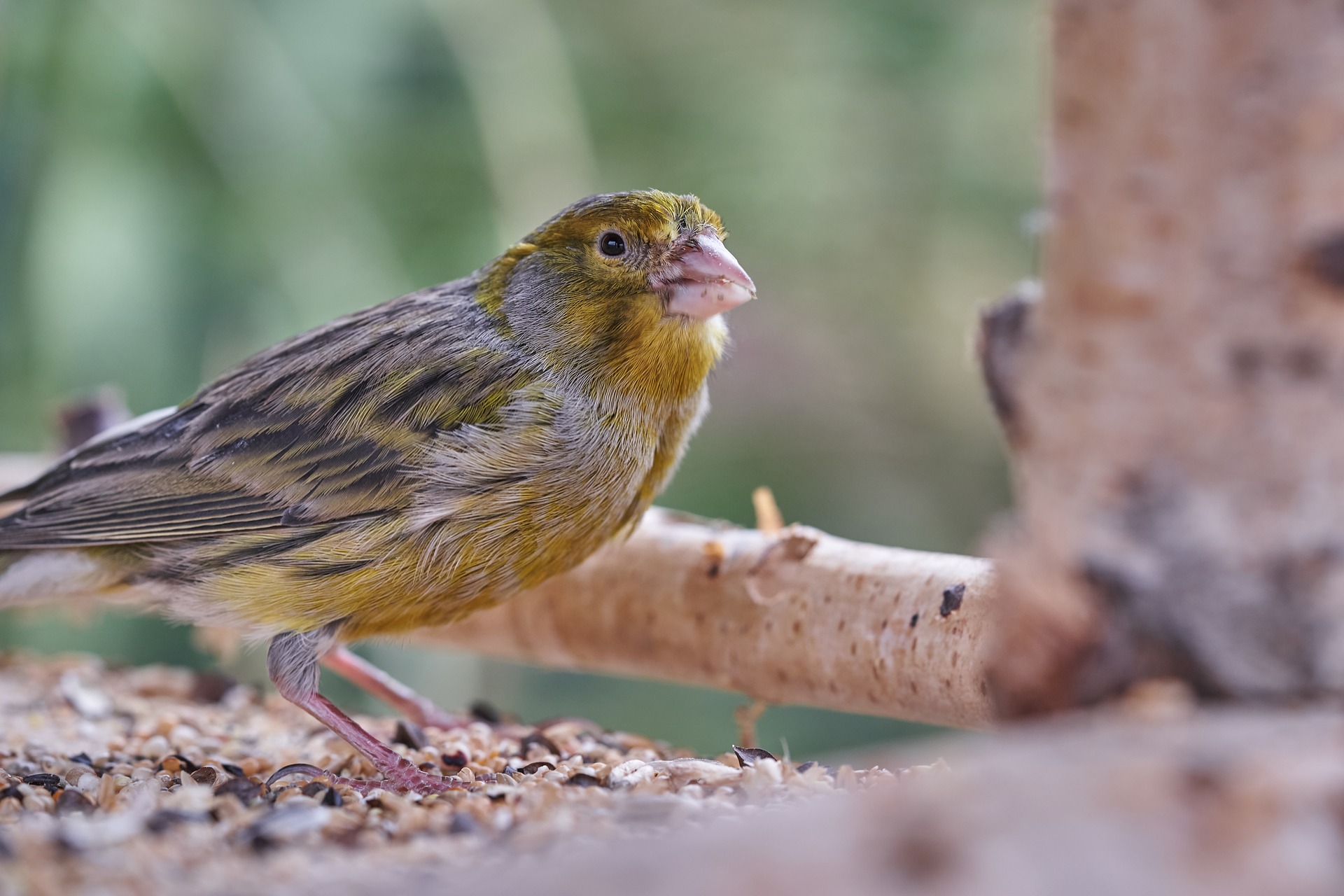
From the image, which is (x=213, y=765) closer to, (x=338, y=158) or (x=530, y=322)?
(x=530, y=322)

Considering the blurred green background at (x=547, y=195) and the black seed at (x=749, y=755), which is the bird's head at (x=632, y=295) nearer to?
the blurred green background at (x=547, y=195)

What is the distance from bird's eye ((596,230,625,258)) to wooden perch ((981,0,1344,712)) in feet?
5.44

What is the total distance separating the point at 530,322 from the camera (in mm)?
2963

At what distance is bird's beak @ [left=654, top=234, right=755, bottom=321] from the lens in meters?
2.82

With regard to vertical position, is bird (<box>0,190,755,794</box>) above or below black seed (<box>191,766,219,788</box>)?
above

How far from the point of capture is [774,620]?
9.09 ft

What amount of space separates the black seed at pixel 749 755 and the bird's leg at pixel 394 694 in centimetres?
110

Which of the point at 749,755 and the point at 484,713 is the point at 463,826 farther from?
the point at 484,713

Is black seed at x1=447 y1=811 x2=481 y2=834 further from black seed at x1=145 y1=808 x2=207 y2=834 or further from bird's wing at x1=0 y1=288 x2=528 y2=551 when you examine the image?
bird's wing at x1=0 y1=288 x2=528 y2=551

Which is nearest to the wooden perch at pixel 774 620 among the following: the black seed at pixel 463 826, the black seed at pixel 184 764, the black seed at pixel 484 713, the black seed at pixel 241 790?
the black seed at pixel 484 713

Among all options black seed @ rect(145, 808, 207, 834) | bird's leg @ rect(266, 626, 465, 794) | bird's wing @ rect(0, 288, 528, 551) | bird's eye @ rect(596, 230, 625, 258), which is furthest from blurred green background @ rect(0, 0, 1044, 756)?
black seed @ rect(145, 808, 207, 834)

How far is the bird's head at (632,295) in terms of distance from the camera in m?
2.85

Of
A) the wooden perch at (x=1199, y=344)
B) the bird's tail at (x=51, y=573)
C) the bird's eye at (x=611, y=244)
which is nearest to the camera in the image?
the wooden perch at (x=1199, y=344)

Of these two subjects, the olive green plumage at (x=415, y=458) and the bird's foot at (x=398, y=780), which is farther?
the olive green plumage at (x=415, y=458)
